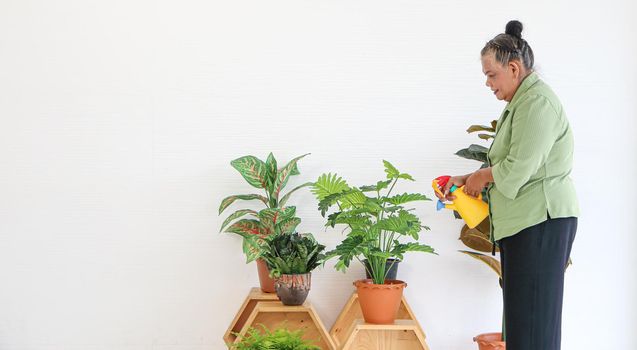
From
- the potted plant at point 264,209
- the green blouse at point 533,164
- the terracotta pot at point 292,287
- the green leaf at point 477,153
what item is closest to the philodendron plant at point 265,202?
the potted plant at point 264,209

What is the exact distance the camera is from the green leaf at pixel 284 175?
10.1ft

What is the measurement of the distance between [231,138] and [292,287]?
81 cm

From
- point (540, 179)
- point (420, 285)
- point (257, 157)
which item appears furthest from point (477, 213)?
point (257, 157)

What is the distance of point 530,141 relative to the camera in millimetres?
2121

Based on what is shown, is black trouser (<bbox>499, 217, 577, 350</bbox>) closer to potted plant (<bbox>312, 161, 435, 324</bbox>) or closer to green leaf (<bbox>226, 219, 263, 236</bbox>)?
potted plant (<bbox>312, 161, 435, 324</bbox>)

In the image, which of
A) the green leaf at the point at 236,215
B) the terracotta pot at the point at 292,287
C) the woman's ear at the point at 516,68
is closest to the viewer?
the woman's ear at the point at 516,68

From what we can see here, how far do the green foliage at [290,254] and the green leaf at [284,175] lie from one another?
25 centimetres

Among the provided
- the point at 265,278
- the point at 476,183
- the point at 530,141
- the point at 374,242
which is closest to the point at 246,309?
the point at 265,278

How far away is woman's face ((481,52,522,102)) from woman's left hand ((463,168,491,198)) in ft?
0.83

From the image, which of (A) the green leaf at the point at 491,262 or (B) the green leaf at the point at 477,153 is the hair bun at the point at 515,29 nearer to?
(B) the green leaf at the point at 477,153

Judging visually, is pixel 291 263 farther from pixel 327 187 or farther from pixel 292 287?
pixel 327 187

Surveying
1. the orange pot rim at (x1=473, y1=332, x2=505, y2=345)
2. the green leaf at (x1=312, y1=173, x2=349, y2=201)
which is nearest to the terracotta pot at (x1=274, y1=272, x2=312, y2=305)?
the green leaf at (x1=312, y1=173, x2=349, y2=201)

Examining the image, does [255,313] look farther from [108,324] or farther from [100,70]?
[100,70]

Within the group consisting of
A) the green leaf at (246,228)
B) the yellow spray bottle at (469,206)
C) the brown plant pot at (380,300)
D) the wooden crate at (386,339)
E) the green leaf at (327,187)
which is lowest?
the wooden crate at (386,339)
